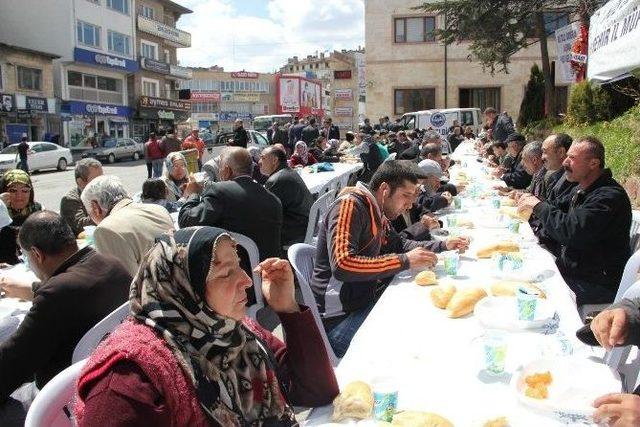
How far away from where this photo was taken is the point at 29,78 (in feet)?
101

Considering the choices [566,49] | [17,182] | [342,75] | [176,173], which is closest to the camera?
→ [17,182]

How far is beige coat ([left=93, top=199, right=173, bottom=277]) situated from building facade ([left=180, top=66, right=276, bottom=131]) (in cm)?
7156

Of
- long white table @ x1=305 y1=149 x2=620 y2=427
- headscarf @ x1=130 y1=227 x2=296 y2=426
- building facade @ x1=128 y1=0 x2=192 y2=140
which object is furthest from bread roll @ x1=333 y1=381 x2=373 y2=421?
building facade @ x1=128 y1=0 x2=192 y2=140

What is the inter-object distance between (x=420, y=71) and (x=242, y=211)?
29.0 metres

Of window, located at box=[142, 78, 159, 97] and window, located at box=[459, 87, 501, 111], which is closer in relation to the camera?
window, located at box=[459, 87, 501, 111]

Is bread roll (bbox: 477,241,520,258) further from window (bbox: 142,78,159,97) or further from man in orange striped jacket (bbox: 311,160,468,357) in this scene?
window (bbox: 142,78,159,97)

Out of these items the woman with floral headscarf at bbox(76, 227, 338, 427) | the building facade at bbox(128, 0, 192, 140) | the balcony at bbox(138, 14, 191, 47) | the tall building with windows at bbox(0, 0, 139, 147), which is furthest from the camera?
the balcony at bbox(138, 14, 191, 47)

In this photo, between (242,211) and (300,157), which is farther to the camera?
(300,157)

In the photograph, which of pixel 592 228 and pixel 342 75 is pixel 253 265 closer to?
pixel 592 228

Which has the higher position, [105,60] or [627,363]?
[105,60]

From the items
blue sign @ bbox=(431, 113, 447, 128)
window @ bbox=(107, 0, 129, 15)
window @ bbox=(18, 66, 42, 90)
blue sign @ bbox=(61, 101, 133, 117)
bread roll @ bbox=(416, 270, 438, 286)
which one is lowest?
bread roll @ bbox=(416, 270, 438, 286)

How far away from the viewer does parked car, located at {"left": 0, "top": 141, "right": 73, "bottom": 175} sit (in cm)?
2170

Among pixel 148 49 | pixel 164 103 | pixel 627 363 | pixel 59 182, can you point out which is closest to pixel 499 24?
pixel 59 182

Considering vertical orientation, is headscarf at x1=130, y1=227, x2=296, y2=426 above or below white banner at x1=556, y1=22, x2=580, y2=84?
below
